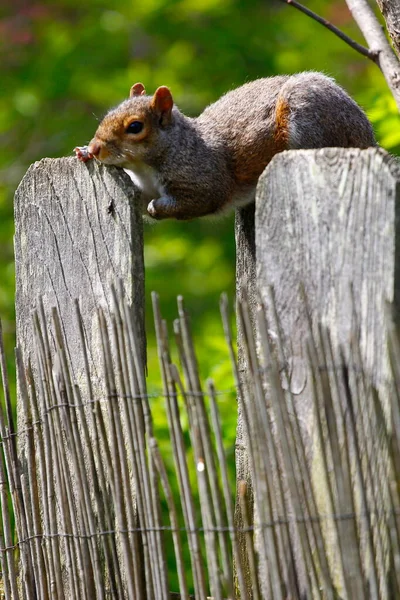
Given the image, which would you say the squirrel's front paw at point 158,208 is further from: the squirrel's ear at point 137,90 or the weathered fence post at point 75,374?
the squirrel's ear at point 137,90

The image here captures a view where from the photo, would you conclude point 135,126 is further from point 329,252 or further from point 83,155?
point 329,252

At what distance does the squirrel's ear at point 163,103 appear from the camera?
4289mm

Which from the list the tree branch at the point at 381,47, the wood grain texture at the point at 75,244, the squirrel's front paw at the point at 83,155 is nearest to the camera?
the wood grain texture at the point at 75,244

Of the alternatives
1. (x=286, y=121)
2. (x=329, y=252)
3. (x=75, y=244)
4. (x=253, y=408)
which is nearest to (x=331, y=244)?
(x=329, y=252)

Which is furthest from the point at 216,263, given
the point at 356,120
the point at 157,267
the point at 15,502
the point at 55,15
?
the point at 15,502

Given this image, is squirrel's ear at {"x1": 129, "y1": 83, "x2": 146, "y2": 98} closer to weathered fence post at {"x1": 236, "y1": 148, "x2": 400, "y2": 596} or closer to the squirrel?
the squirrel

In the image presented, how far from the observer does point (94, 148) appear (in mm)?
3811

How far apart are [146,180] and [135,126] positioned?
0.83 ft

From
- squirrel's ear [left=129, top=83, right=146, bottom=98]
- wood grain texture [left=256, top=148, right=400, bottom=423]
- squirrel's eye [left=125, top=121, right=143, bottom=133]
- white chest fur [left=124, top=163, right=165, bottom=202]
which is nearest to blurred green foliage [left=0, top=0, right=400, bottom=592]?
squirrel's ear [left=129, top=83, right=146, bottom=98]

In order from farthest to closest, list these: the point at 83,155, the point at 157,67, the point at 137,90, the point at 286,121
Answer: the point at 157,67 < the point at 137,90 < the point at 286,121 < the point at 83,155

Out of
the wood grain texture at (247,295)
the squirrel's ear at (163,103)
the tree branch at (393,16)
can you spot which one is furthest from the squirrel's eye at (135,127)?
the tree branch at (393,16)

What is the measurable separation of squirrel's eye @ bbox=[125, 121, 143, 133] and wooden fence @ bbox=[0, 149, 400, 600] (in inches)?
29.9

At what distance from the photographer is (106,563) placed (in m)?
3.16

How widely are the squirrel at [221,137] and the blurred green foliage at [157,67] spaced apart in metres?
4.47
